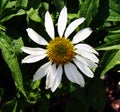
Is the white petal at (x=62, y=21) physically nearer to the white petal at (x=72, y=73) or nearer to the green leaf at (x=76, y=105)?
the white petal at (x=72, y=73)

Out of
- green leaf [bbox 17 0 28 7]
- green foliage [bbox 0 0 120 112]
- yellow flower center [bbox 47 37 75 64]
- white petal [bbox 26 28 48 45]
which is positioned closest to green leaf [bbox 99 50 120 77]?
green foliage [bbox 0 0 120 112]

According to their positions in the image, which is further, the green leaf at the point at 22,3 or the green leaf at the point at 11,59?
the green leaf at the point at 22,3

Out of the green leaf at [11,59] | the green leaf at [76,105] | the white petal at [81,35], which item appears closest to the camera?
the green leaf at [11,59]

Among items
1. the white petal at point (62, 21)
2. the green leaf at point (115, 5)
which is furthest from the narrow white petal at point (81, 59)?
the green leaf at point (115, 5)

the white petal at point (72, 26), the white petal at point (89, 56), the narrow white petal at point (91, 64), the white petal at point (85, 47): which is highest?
the white petal at point (72, 26)

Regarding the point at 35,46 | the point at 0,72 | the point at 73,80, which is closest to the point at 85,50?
the point at 73,80

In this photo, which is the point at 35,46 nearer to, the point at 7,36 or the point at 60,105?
the point at 7,36

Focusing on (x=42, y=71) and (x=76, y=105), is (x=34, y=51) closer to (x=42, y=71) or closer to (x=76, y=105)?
(x=42, y=71)
